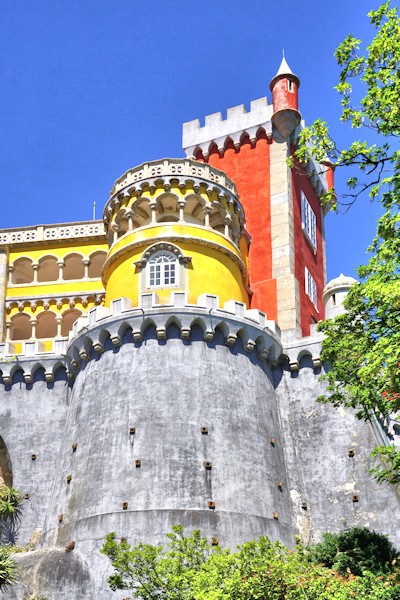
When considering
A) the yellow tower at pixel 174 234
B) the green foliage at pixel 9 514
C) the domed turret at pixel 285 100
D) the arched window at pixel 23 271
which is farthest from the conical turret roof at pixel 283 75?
the green foliage at pixel 9 514

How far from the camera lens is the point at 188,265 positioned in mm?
36031

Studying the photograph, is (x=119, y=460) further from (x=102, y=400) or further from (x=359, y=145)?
(x=359, y=145)

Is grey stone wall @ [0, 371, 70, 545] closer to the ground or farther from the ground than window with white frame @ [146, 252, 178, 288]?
closer to the ground

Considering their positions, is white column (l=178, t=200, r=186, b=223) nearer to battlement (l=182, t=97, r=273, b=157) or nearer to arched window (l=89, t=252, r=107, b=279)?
battlement (l=182, t=97, r=273, b=157)

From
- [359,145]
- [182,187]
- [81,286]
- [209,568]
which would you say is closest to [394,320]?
[359,145]

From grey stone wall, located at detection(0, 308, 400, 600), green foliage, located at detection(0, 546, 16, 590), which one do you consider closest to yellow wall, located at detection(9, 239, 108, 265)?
grey stone wall, located at detection(0, 308, 400, 600)

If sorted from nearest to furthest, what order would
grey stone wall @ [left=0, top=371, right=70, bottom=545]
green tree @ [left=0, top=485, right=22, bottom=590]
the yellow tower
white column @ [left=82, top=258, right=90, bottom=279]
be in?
green tree @ [left=0, top=485, right=22, bottom=590]
grey stone wall @ [left=0, top=371, right=70, bottom=545]
the yellow tower
white column @ [left=82, top=258, right=90, bottom=279]

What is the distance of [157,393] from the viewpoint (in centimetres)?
3253

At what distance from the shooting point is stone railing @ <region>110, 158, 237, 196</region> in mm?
37344

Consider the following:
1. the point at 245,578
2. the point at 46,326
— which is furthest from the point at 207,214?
the point at 245,578

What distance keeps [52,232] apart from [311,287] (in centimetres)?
1447

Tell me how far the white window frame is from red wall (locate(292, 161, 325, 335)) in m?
7.39

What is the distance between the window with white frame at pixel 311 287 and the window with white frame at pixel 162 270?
9310 millimetres

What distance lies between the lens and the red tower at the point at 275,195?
40.4 m
